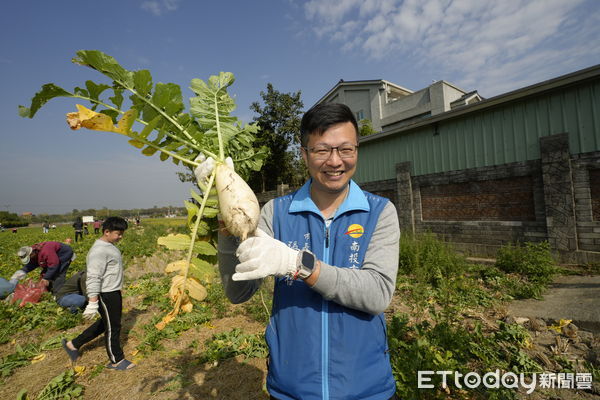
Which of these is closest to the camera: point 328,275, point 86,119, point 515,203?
Result: point 328,275

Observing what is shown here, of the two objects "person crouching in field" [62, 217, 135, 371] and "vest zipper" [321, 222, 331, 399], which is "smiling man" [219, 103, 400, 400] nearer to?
"vest zipper" [321, 222, 331, 399]

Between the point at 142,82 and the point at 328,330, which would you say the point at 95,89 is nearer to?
the point at 142,82

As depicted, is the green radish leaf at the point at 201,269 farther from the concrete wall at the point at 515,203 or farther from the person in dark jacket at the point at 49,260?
the concrete wall at the point at 515,203

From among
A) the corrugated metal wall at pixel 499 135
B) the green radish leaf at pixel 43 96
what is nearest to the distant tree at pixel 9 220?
the corrugated metal wall at pixel 499 135

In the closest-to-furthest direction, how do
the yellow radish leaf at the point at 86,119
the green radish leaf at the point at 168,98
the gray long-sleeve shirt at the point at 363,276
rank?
the gray long-sleeve shirt at the point at 363,276, the yellow radish leaf at the point at 86,119, the green radish leaf at the point at 168,98

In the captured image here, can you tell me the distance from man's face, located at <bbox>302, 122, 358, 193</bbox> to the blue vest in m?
0.14

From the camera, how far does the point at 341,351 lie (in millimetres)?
1353

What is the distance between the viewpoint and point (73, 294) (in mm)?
5477

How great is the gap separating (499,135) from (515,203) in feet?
5.81

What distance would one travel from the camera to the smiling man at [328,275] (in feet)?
4.32

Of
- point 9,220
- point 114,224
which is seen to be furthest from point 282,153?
point 9,220

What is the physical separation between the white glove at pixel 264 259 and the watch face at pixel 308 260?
0.06 m

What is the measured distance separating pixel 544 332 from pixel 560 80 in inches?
210

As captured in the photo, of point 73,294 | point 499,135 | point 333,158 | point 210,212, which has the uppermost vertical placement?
point 499,135
